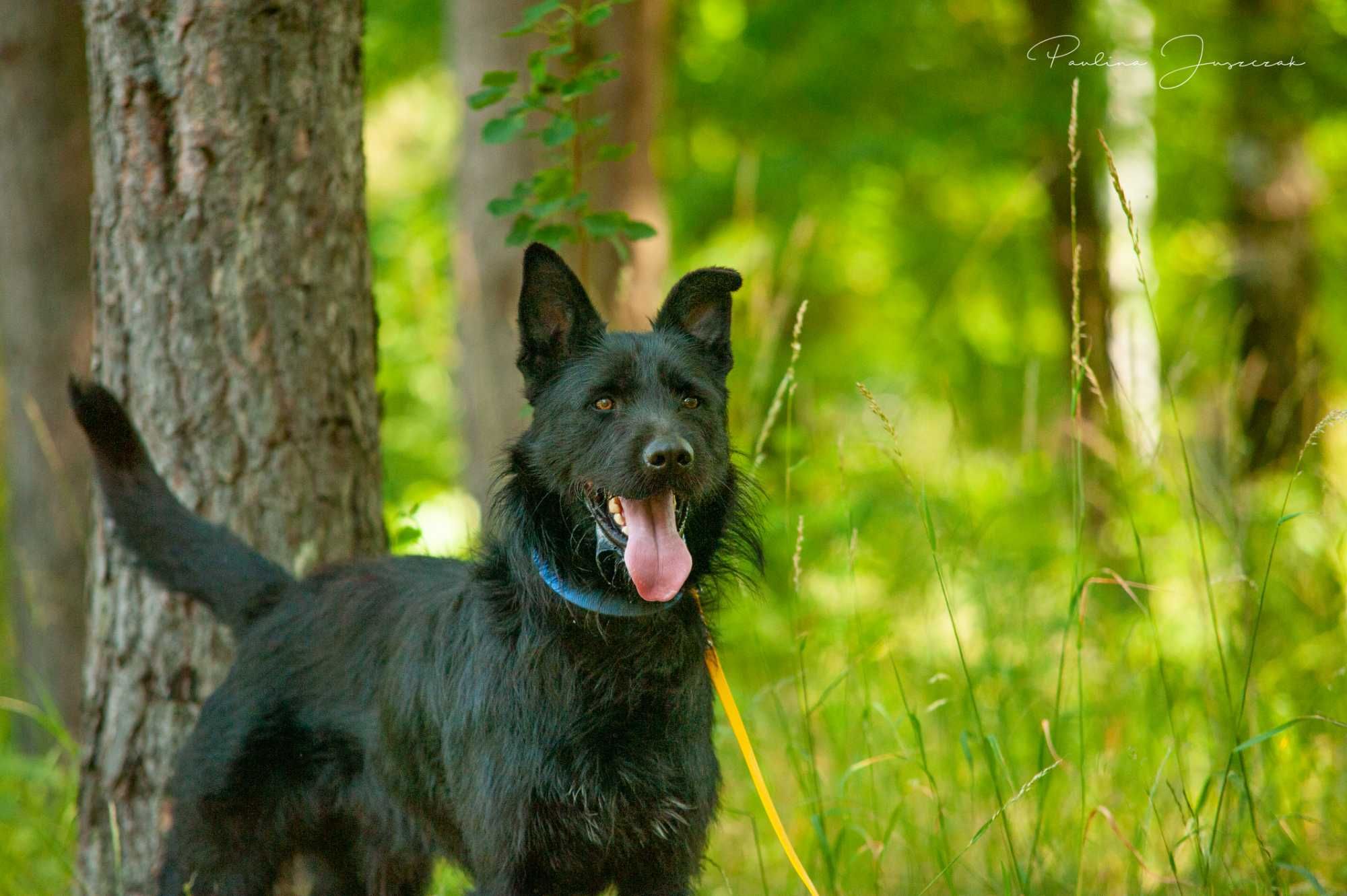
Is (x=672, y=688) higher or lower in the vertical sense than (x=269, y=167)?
lower

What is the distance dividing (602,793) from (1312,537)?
4.05m

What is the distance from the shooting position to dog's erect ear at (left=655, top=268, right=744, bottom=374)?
3.26 metres

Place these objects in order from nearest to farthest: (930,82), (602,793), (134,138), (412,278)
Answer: (602,793)
(134,138)
(930,82)
(412,278)

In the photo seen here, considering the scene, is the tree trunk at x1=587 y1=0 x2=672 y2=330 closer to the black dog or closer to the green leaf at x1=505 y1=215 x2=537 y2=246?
the green leaf at x1=505 y1=215 x2=537 y2=246

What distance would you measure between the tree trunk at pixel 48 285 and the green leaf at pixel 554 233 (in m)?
3.20

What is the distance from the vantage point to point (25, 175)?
583 cm

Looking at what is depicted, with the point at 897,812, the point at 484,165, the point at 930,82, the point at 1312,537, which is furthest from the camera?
the point at 930,82

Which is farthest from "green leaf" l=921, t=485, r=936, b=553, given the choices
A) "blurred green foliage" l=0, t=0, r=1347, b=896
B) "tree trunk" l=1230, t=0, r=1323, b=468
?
"tree trunk" l=1230, t=0, r=1323, b=468

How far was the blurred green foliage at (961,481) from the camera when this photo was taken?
12.3ft

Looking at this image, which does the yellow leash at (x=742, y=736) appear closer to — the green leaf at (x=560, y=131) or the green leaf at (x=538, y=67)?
the green leaf at (x=560, y=131)

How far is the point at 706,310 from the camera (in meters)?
3.34

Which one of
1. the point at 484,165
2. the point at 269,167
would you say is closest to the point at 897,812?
the point at 269,167

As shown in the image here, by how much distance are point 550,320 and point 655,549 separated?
0.76m

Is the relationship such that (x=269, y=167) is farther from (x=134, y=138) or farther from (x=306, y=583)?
(x=306, y=583)
